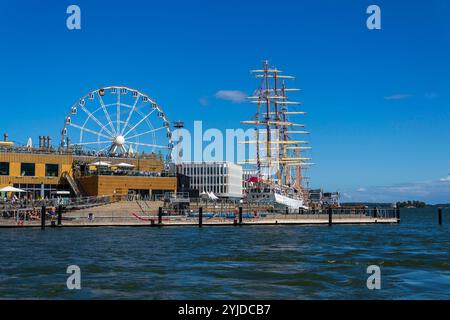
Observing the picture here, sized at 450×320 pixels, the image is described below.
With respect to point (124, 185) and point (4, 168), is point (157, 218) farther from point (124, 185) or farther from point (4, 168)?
point (4, 168)

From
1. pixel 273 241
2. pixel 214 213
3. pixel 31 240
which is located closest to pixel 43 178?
pixel 214 213

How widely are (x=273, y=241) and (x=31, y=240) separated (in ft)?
63.1

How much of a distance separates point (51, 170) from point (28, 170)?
3.36m

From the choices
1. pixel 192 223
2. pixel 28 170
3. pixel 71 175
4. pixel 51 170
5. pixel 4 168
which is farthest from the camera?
pixel 71 175

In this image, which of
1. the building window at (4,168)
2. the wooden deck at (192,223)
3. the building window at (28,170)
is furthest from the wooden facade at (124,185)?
the wooden deck at (192,223)

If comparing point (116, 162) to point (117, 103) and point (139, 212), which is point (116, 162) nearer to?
point (117, 103)

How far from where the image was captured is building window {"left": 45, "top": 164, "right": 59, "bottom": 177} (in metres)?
85.3

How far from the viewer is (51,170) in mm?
85750

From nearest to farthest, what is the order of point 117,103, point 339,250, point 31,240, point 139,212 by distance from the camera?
point 339,250
point 31,240
point 139,212
point 117,103

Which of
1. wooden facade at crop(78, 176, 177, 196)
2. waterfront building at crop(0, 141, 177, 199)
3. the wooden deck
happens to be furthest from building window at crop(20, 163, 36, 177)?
the wooden deck

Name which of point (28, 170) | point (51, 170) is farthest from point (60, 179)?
point (28, 170)

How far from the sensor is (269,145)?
417ft

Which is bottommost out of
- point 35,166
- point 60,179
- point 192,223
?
point 192,223

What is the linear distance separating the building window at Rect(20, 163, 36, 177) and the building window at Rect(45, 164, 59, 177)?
187 centimetres
